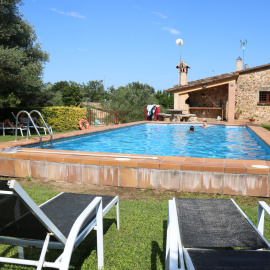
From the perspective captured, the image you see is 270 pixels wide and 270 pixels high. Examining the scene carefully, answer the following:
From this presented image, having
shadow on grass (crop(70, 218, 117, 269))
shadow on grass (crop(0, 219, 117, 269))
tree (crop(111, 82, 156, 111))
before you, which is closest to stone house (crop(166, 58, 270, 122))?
tree (crop(111, 82, 156, 111))

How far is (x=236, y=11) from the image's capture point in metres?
20.9

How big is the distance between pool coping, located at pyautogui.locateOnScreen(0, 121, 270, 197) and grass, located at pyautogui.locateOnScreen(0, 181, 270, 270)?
0.32 metres

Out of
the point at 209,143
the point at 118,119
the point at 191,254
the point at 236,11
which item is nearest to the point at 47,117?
the point at 118,119

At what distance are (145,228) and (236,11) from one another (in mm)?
21788

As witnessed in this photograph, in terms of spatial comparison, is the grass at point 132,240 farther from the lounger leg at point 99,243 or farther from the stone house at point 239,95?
the stone house at point 239,95

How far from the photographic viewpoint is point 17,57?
39.9 ft

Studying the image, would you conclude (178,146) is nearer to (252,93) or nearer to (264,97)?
(252,93)

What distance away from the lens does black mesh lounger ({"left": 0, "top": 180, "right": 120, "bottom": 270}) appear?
172cm

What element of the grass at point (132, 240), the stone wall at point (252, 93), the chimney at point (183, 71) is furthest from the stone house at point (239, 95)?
the grass at point (132, 240)

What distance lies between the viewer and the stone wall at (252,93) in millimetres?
21672

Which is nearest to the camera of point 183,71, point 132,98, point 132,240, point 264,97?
point 132,240

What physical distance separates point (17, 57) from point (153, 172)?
10042 mm

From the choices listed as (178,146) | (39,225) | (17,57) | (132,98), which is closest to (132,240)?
(39,225)

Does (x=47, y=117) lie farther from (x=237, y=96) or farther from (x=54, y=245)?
(x=237, y=96)
